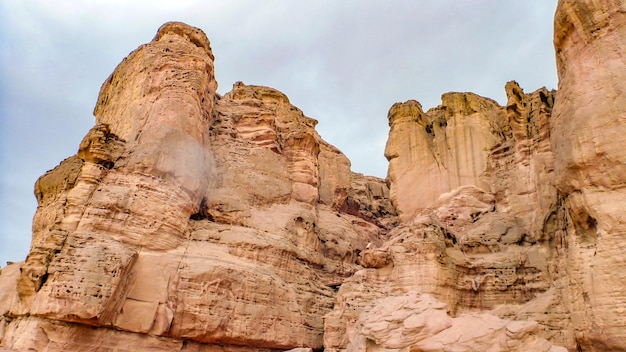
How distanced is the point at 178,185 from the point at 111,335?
5.59 meters

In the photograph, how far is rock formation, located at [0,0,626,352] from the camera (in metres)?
12.1

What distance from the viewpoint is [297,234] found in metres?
21.3

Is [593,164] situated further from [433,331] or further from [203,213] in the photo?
[203,213]

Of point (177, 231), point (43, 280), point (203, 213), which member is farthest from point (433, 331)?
point (203, 213)

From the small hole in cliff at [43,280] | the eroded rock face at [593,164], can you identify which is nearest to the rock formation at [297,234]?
the eroded rock face at [593,164]

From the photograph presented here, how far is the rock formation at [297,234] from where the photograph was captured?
12.1 meters

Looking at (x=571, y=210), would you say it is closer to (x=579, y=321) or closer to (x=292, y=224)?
(x=579, y=321)

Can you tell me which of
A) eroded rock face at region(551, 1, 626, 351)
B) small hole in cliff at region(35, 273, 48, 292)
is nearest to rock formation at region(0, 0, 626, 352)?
eroded rock face at region(551, 1, 626, 351)

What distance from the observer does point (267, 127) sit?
79.6 ft

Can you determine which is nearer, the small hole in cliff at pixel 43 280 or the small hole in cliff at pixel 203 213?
the small hole in cliff at pixel 43 280

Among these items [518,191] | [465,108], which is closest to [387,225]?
[465,108]

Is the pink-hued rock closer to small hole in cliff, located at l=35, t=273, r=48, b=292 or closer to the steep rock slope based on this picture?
the steep rock slope

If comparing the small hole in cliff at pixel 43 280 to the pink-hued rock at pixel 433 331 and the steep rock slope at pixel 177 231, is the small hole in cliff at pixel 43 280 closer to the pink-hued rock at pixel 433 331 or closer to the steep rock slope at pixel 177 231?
the steep rock slope at pixel 177 231

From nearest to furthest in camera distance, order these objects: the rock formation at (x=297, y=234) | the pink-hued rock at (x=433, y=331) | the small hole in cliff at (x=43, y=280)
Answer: the pink-hued rock at (x=433, y=331)
the rock formation at (x=297, y=234)
the small hole in cliff at (x=43, y=280)
